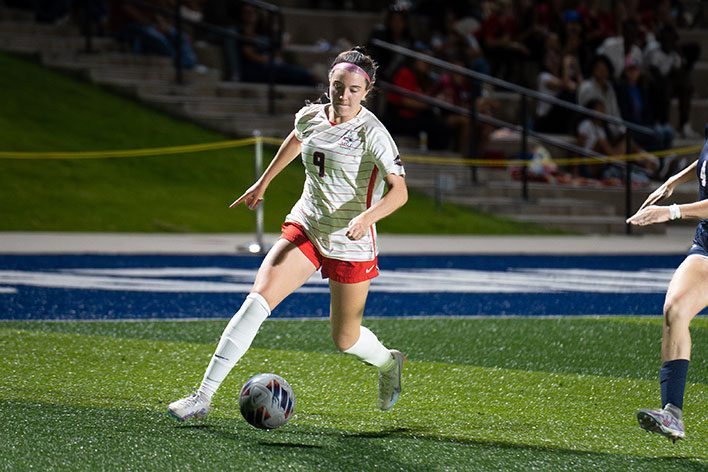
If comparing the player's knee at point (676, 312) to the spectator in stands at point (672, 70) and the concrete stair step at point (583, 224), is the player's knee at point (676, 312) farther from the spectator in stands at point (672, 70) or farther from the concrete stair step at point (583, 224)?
the spectator in stands at point (672, 70)

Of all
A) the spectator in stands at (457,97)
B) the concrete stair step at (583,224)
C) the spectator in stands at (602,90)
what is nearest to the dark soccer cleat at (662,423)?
the concrete stair step at (583,224)

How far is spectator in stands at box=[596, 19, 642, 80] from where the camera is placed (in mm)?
24859

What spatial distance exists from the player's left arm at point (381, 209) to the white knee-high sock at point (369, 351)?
762 millimetres

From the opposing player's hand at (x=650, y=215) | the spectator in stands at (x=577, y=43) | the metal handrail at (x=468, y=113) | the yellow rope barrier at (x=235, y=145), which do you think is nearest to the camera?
the opposing player's hand at (x=650, y=215)

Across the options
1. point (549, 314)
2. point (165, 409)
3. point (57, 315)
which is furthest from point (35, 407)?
point (549, 314)

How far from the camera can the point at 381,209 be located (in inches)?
257

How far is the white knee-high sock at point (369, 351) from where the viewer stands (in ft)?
23.4

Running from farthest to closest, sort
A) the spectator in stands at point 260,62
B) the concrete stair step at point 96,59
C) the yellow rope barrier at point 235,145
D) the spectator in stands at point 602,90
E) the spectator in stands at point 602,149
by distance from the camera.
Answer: the spectator in stands at point 260,62 → the spectator in stands at point 602,90 → the concrete stair step at point 96,59 → the spectator in stands at point 602,149 → the yellow rope barrier at point 235,145

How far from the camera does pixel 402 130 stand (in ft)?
75.3

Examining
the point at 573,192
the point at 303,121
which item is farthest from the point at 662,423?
the point at 573,192

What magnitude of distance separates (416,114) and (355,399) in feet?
51.2

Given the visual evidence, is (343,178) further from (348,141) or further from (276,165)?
(276,165)

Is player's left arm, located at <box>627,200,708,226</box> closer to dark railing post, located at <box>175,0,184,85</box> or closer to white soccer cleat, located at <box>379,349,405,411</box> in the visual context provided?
white soccer cleat, located at <box>379,349,405,411</box>

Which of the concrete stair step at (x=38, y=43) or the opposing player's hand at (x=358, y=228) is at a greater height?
the concrete stair step at (x=38, y=43)
